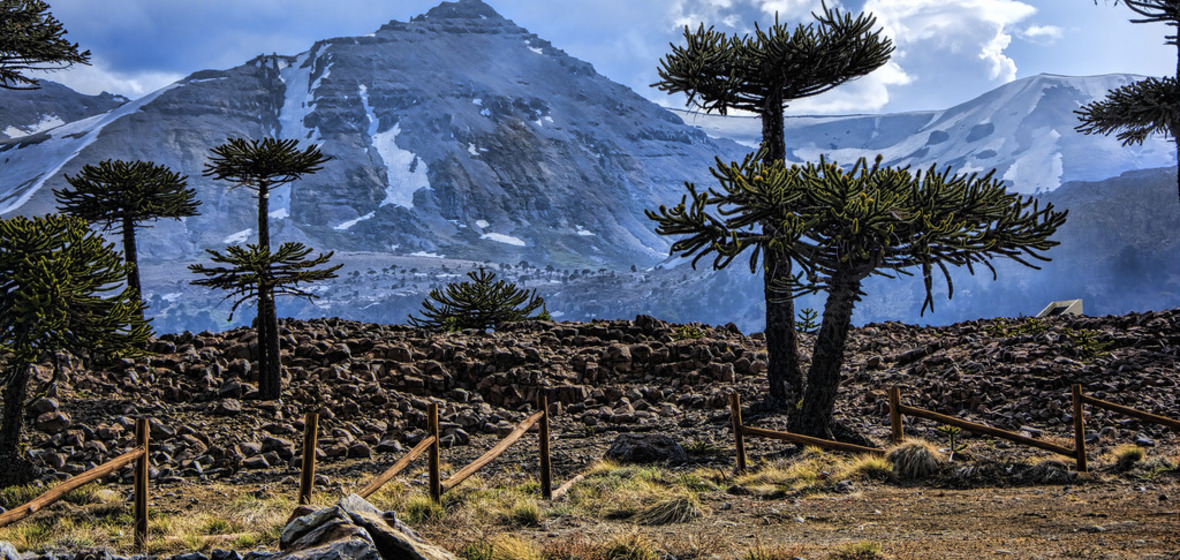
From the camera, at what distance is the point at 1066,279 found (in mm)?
124312

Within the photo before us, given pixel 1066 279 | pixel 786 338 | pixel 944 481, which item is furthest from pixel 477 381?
pixel 1066 279

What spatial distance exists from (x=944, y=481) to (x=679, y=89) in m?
9.19

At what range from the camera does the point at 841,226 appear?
12383mm

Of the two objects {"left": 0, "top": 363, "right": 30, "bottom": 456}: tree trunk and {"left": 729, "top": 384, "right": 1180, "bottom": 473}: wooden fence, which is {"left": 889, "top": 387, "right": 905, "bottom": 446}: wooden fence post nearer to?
{"left": 729, "top": 384, "right": 1180, "bottom": 473}: wooden fence

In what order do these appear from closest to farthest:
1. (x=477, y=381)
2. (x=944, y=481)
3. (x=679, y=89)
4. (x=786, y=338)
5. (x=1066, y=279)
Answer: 1. (x=944, y=481)
2. (x=786, y=338)
3. (x=679, y=89)
4. (x=477, y=381)
5. (x=1066, y=279)

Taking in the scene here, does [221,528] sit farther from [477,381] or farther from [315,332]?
[315,332]

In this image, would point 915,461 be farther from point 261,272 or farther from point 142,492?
point 261,272

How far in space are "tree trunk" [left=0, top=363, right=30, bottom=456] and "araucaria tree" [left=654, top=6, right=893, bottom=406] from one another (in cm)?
1177

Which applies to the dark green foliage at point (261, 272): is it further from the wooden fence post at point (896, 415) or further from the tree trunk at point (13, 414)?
the wooden fence post at point (896, 415)

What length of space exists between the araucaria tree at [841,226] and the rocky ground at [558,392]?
238cm

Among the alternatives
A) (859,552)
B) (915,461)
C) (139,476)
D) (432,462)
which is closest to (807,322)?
(915,461)

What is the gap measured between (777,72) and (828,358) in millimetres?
6074

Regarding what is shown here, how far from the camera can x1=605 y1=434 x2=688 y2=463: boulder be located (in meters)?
12.8

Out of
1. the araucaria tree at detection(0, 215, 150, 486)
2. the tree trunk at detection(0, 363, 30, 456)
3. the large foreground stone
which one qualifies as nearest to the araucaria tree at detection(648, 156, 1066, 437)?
the large foreground stone
